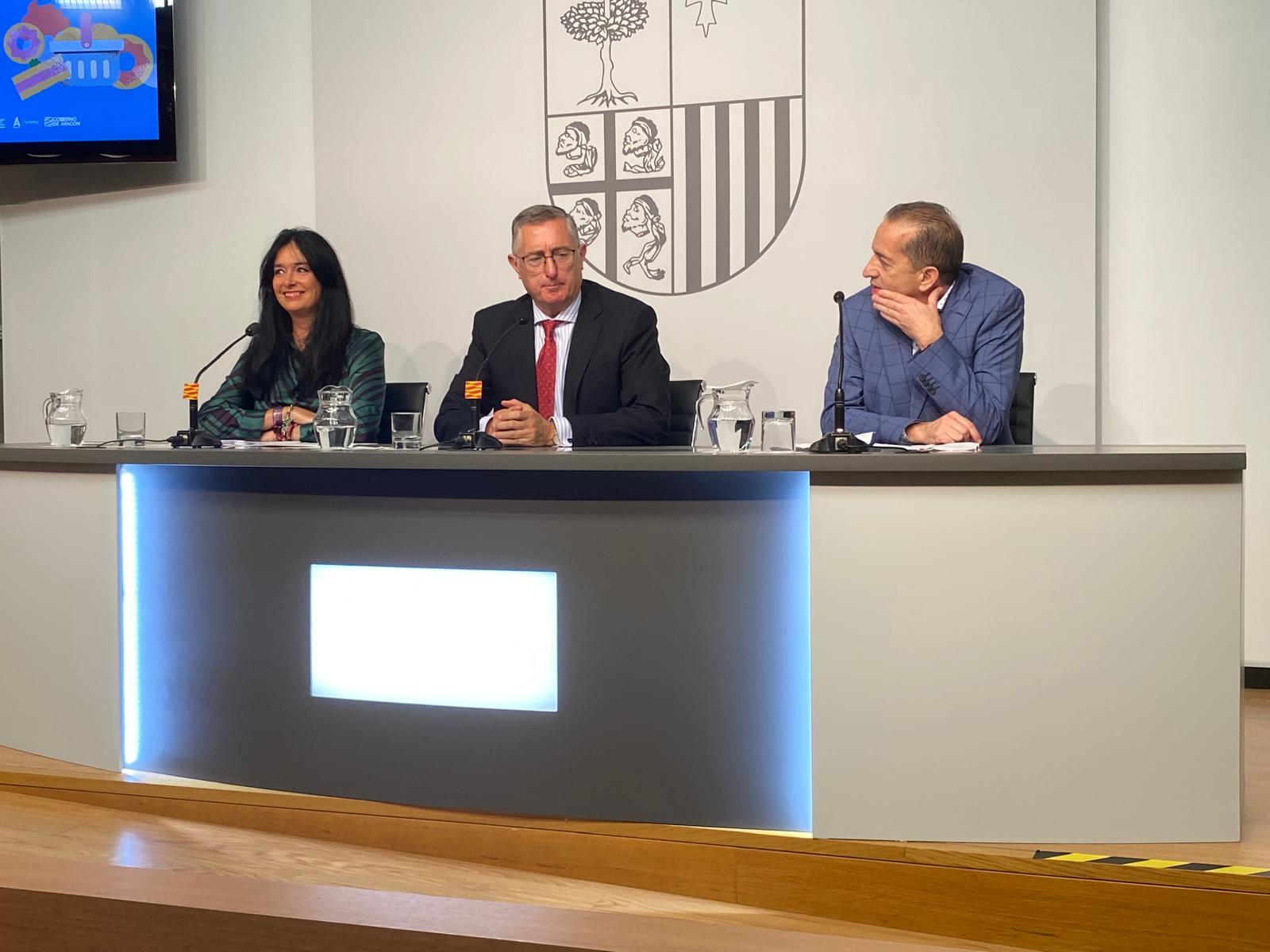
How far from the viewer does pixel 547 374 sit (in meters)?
3.09

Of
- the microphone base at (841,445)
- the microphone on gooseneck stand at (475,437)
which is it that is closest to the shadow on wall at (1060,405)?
the microphone base at (841,445)

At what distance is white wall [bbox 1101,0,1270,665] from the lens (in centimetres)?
344

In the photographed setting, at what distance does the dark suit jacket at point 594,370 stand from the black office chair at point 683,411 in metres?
0.16

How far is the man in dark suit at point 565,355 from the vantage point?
2.94 m

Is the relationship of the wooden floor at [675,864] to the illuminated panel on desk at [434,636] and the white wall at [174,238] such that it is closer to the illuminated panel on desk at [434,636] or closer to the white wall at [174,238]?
the illuminated panel on desk at [434,636]

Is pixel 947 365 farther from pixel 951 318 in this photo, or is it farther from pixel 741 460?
pixel 741 460

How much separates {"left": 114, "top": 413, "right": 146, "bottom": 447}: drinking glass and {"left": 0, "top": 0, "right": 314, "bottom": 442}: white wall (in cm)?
183

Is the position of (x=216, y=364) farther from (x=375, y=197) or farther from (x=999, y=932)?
→ (x=999, y=932)

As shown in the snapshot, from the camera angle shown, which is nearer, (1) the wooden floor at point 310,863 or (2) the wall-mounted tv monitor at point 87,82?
(1) the wooden floor at point 310,863

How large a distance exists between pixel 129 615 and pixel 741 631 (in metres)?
1.47

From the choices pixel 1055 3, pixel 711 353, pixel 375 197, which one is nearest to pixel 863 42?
pixel 1055 3

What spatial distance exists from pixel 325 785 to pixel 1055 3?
10.5 feet

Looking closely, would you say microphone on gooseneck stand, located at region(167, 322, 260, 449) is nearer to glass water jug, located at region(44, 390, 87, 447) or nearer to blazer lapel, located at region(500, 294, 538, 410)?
glass water jug, located at region(44, 390, 87, 447)

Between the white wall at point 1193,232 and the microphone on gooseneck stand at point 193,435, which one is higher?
the white wall at point 1193,232
